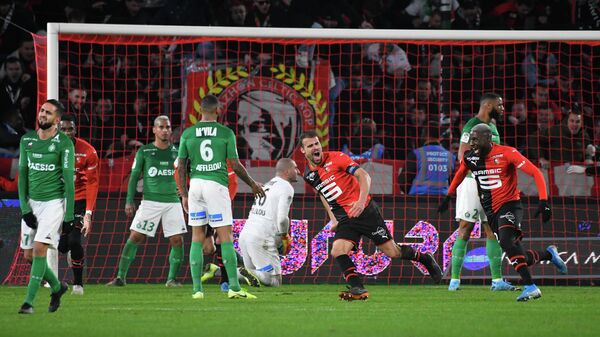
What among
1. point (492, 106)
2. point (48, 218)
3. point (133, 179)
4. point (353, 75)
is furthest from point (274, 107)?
point (48, 218)

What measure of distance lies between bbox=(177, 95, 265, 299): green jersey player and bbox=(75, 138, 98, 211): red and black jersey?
6.44 ft

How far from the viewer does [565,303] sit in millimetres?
10930

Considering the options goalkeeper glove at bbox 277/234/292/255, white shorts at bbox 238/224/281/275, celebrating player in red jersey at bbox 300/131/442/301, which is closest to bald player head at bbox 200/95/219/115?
celebrating player in red jersey at bbox 300/131/442/301

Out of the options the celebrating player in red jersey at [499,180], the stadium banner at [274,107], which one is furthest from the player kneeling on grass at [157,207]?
the celebrating player in red jersey at [499,180]

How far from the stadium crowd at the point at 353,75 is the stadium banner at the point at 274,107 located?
236 millimetres

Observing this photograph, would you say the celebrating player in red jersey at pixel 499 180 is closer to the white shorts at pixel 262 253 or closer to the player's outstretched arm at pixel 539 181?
the player's outstretched arm at pixel 539 181

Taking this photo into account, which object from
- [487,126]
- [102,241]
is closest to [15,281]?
[102,241]

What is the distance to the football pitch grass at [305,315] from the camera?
26.6 ft

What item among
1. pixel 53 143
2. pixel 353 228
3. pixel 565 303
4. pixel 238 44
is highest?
pixel 238 44

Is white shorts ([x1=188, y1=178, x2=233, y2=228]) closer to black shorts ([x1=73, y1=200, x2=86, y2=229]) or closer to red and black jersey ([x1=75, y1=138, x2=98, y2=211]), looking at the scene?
red and black jersey ([x1=75, y1=138, x2=98, y2=211])

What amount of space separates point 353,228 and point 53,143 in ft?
11.0

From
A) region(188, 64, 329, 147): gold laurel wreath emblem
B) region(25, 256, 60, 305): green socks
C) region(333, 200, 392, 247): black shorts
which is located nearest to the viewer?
region(25, 256, 60, 305): green socks

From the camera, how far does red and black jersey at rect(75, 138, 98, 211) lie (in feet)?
42.4

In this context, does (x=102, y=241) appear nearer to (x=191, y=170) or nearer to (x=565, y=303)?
(x=191, y=170)
